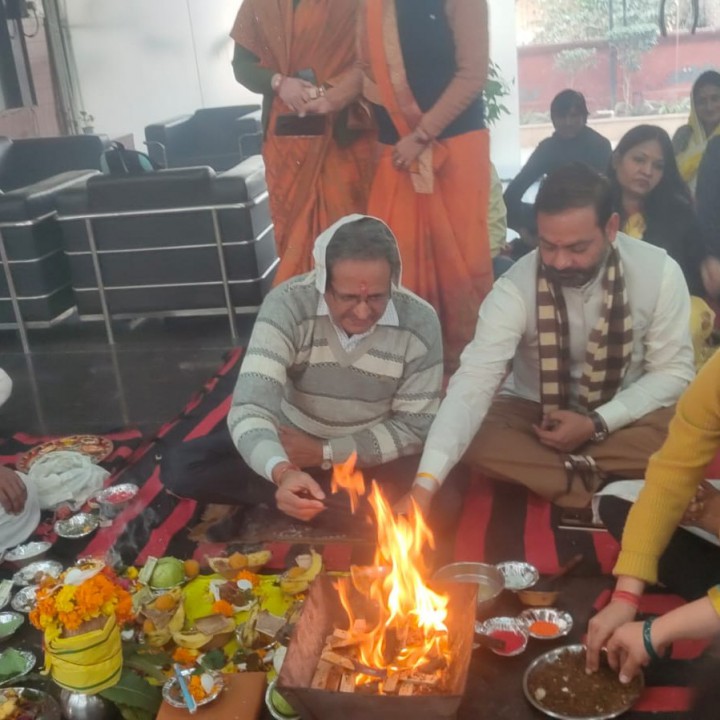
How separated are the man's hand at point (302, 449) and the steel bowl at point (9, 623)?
1.00 meters

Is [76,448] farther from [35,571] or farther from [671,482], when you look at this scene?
[671,482]

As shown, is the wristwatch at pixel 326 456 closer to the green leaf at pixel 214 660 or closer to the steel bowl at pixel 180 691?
the green leaf at pixel 214 660

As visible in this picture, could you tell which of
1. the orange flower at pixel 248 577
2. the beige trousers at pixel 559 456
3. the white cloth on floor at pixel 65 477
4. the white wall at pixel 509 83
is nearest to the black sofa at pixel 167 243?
the white wall at pixel 509 83

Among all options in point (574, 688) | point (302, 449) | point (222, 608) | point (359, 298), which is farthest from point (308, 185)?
point (574, 688)

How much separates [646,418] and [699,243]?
1.11 m

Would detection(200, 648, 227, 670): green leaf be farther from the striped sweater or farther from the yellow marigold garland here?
the striped sweater

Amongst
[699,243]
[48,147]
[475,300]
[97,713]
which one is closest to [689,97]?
[699,243]

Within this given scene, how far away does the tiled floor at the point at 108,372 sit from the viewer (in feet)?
15.6

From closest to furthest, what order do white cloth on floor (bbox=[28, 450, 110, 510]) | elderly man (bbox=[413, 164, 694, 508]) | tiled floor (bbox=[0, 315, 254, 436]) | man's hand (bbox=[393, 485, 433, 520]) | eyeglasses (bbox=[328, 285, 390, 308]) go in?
man's hand (bbox=[393, 485, 433, 520]) < eyeglasses (bbox=[328, 285, 390, 308]) < elderly man (bbox=[413, 164, 694, 508]) < white cloth on floor (bbox=[28, 450, 110, 510]) < tiled floor (bbox=[0, 315, 254, 436])

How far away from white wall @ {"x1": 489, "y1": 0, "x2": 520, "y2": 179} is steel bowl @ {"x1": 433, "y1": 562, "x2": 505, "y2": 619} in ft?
6.02

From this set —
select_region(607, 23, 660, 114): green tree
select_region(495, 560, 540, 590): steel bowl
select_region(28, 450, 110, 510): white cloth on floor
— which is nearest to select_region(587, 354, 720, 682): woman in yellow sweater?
select_region(495, 560, 540, 590): steel bowl

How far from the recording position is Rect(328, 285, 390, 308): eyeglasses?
2869 mm

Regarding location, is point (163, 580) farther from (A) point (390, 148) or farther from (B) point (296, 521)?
(A) point (390, 148)

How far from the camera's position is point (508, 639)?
2354 millimetres
